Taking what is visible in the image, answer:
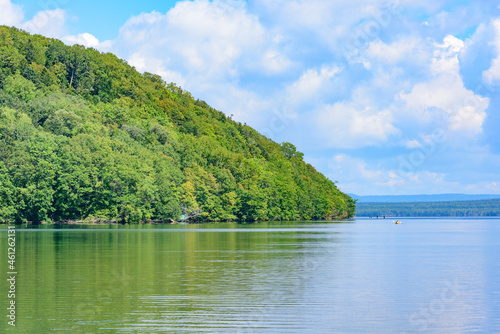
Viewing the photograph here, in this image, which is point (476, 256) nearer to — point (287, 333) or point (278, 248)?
point (278, 248)

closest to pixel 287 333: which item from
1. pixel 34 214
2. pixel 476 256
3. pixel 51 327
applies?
pixel 51 327

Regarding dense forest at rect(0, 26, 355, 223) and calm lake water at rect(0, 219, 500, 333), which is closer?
calm lake water at rect(0, 219, 500, 333)

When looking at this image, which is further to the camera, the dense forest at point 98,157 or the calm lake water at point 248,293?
the dense forest at point 98,157

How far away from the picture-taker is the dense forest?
11681cm

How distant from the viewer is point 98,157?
12275cm

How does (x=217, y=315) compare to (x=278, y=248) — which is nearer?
(x=217, y=315)

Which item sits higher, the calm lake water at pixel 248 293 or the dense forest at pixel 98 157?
the dense forest at pixel 98 157

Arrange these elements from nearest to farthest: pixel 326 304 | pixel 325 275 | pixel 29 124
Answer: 1. pixel 326 304
2. pixel 325 275
3. pixel 29 124

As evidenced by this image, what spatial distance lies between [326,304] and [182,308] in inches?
228

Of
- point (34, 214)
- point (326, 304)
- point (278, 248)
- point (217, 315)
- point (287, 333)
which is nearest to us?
point (287, 333)

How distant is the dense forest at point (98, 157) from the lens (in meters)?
117

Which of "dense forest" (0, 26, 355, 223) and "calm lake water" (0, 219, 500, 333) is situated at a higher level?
"dense forest" (0, 26, 355, 223)

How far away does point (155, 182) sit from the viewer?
444 feet

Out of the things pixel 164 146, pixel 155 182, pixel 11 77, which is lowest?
pixel 155 182
